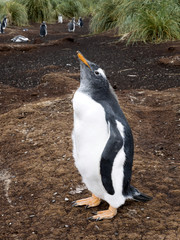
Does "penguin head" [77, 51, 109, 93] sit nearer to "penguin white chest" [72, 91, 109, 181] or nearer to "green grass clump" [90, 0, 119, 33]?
"penguin white chest" [72, 91, 109, 181]

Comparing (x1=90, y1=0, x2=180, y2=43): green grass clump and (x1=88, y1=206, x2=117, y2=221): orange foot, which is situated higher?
(x1=90, y1=0, x2=180, y2=43): green grass clump

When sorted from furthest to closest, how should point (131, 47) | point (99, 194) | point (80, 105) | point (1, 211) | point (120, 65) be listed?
point (131, 47), point (120, 65), point (1, 211), point (99, 194), point (80, 105)

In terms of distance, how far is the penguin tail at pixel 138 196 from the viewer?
235 centimetres

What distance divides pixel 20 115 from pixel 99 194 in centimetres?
259

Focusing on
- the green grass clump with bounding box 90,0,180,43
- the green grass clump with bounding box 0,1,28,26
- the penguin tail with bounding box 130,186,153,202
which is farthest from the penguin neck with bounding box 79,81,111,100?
the green grass clump with bounding box 0,1,28,26

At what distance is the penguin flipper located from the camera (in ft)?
6.95

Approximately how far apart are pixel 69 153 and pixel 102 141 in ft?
4.29

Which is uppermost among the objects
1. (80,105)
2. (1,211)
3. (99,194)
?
(80,105)

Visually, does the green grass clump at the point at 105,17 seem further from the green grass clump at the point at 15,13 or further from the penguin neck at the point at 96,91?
the penguin neck at the point at 96,91

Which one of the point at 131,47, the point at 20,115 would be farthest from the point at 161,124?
the point at 131,47

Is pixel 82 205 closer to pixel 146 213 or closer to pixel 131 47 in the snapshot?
pixel 146 213

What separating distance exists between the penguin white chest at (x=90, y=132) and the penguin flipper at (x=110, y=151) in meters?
0.04

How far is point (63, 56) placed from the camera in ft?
31.2

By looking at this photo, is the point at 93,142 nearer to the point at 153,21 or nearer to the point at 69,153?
the point at 69,153
